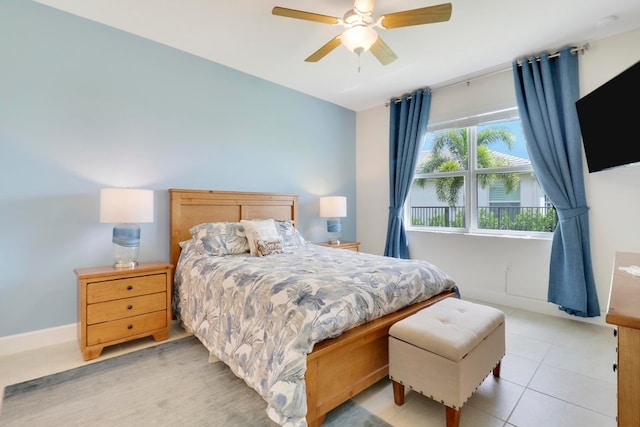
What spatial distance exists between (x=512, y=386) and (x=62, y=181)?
3.76 m

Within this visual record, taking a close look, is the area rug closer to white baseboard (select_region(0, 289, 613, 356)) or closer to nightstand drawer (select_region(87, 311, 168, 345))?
nightstand drawer (select_region(87, 311, 168, 345))

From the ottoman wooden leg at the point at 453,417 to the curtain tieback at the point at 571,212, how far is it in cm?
251

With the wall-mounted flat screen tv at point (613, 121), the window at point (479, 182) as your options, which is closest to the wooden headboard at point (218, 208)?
the window at point (479, 182)

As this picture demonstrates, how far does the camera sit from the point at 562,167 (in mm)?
2961

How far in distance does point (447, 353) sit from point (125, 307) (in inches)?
93.0

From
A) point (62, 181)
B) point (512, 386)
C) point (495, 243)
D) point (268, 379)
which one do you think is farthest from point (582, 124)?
point (62, 181)

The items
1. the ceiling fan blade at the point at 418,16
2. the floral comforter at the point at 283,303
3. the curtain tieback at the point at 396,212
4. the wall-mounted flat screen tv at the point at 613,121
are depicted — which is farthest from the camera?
the curtain tieback at the point at 396,212

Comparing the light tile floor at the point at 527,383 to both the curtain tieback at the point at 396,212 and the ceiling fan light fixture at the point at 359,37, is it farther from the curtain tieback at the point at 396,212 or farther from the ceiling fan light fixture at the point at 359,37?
the ceiling fan light fixture at the point at 359,37

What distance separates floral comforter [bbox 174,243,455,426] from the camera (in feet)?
4.72

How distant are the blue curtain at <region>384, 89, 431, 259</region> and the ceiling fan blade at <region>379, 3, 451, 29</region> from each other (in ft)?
7.06

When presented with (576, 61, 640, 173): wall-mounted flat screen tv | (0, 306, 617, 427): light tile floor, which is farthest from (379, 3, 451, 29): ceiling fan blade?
(0, 306, 617, 427): light tile floor

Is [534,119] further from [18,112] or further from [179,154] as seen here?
[18,112]

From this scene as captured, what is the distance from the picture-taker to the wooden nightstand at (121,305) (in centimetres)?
219

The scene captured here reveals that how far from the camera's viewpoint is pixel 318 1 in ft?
7.47
